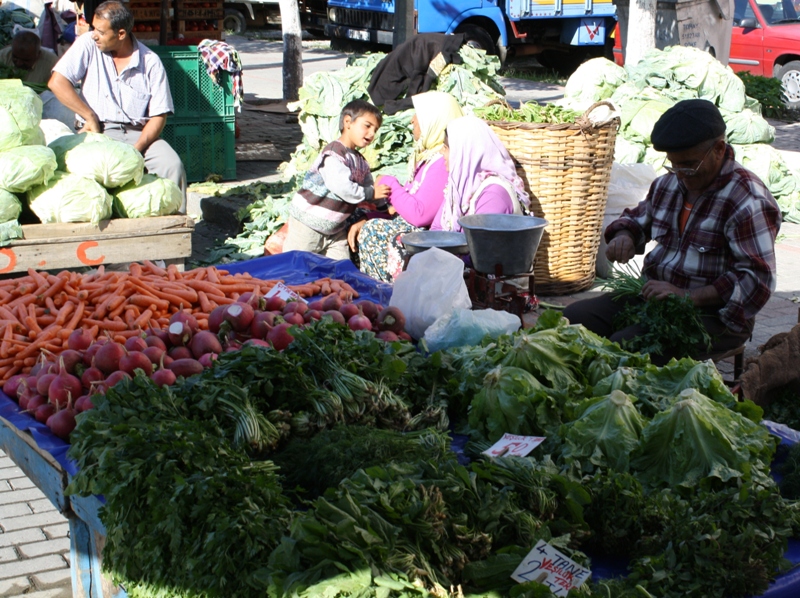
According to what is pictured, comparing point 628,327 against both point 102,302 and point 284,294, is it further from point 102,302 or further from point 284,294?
point 102,302

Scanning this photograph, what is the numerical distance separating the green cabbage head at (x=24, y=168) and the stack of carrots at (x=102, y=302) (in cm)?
125

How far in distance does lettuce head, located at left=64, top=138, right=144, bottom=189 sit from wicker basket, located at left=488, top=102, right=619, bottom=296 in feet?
8.17

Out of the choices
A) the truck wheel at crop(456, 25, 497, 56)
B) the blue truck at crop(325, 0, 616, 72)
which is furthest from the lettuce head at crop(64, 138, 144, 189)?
the truck wheel at crop(456, 25, 497, 56)

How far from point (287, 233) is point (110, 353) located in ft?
9.81

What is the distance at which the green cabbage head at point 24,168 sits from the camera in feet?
16.7

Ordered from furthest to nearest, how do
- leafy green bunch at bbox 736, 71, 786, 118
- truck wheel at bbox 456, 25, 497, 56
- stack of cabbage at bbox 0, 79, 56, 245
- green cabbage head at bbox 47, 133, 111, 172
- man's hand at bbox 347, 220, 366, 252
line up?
truck wheel at bbox 456, 25, 497, 56
leafy green bunch at bbox 736, 71, 786, 118
man's hand at bbox 347, 220, 366, 252
green cabbage head at bbox 47, 133, 111, 172
stack of cabbage at bbox 0, 79, 56, 245

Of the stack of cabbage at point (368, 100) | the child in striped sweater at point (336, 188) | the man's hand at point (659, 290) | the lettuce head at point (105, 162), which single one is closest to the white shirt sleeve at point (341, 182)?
the child in striped sweater at point (336, 188)

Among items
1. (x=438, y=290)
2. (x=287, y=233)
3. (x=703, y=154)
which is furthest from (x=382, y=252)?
(x=703, y=154)

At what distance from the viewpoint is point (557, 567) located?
1827 mm

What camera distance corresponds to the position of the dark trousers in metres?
3.64

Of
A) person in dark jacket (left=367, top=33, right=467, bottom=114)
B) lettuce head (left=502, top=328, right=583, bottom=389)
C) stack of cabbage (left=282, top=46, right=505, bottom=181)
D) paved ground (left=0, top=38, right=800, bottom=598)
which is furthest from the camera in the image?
person in dark jacket (left=367, top=33, right=467, bottom=114)

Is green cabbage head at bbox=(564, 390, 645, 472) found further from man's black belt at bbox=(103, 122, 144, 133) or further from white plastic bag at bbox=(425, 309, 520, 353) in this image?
man's black belt at bbox=(103, 122, 144, 133)

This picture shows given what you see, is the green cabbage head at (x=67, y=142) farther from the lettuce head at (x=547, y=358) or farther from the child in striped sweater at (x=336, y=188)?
the lettuce head at (x=547, y=358)

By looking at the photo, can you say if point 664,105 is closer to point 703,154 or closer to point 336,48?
point 703,154
